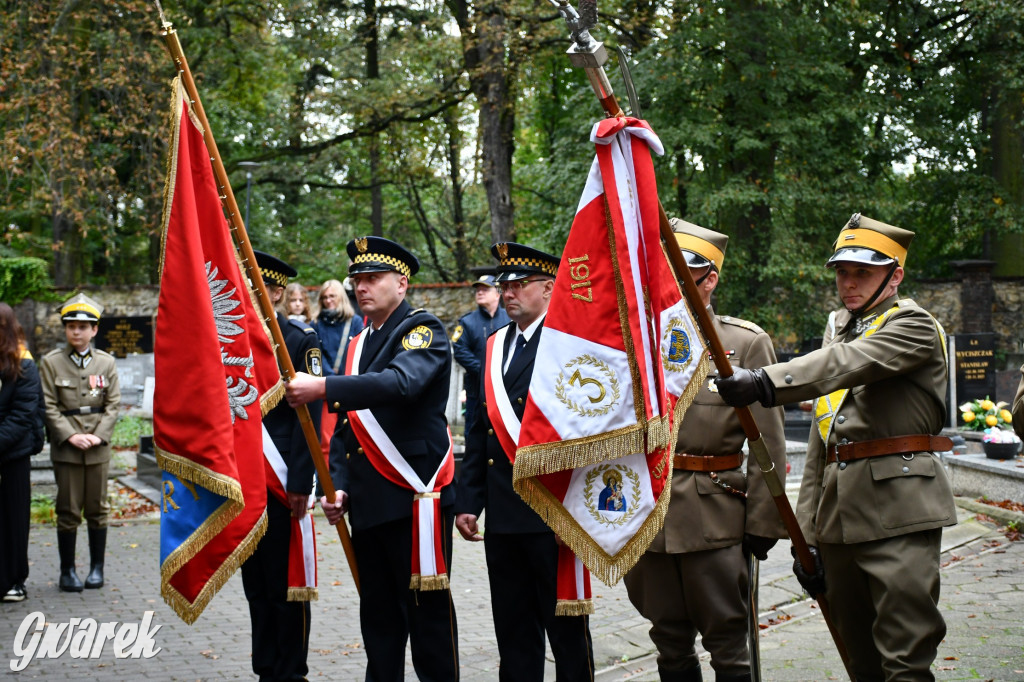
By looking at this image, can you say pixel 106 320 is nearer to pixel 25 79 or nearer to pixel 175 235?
pixel 25 79

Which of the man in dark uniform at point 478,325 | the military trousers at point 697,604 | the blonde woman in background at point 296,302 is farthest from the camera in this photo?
the man in dark uniform at point 478,325

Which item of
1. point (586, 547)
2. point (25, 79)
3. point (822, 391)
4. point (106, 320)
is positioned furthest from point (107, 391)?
point (106, 320)

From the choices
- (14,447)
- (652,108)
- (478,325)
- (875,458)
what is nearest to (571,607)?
(875,458)

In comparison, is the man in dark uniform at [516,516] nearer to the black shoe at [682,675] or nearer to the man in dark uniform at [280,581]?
the black shoe at [682,675]

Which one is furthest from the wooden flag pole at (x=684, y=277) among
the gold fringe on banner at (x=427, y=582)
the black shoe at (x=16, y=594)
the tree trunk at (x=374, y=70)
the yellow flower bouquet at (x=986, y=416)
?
the tree trunk at (x=374, y=70)

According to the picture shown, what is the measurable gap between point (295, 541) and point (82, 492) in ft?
12.1

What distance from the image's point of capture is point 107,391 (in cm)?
795

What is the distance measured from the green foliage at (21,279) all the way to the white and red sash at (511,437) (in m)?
16.9

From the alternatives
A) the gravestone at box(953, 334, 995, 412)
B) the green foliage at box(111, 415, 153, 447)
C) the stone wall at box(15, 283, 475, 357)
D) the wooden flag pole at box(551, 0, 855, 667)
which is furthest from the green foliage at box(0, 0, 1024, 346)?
the wooden flag pole at box(551, 0, 855, 667)

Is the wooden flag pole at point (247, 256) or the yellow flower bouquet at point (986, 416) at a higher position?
the wooden flag pole at point (247, 256)

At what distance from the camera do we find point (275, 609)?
4840 millimetres

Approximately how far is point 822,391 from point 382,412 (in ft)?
6.44

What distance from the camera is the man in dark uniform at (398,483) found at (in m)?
4.45

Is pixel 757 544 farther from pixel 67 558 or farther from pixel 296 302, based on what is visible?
pixel 67 558
